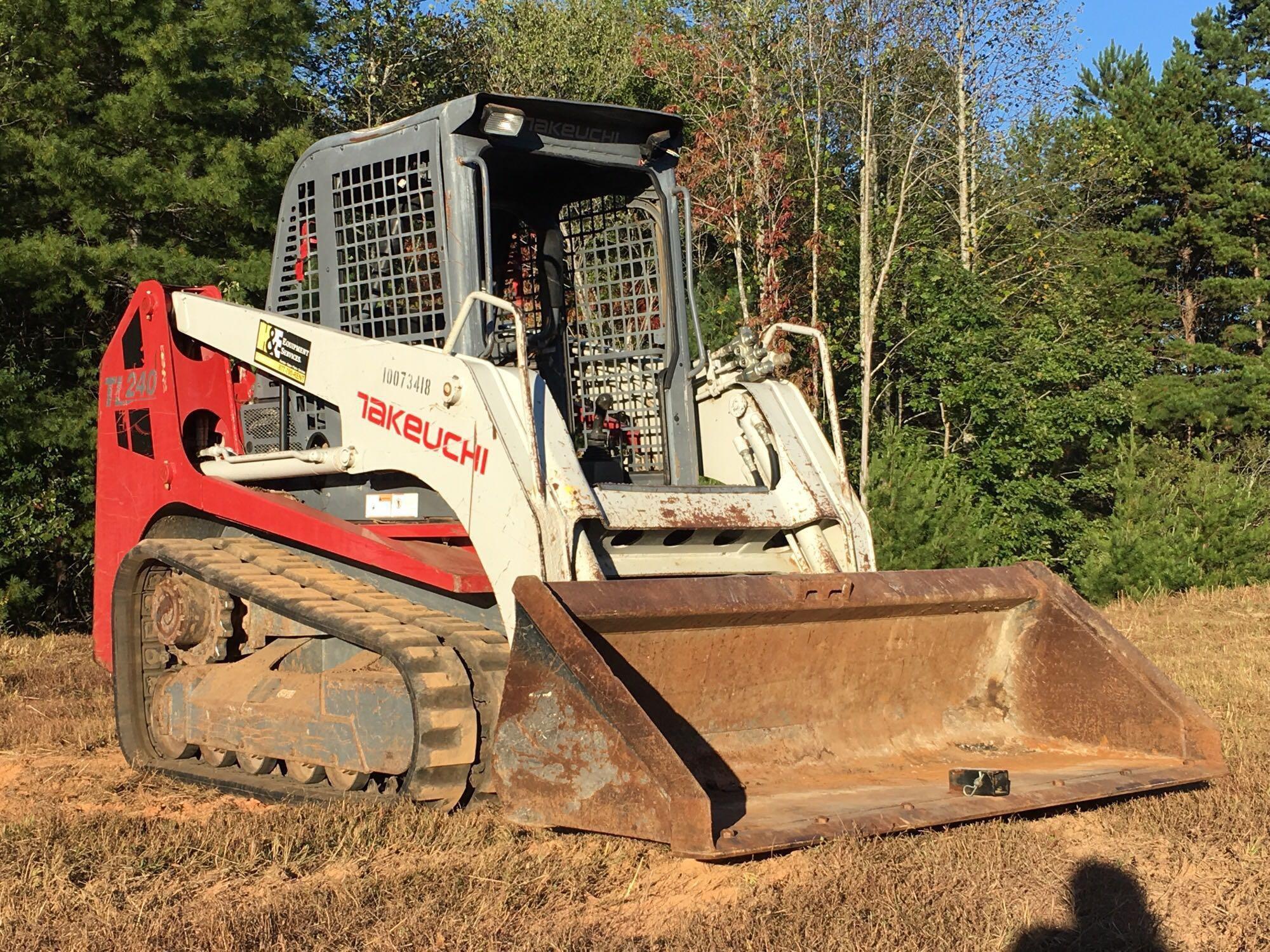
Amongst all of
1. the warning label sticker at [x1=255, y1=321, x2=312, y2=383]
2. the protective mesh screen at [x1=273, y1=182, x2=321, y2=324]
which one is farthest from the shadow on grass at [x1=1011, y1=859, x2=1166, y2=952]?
the protective mesh screen at [x1=273, y1=182, x2=321, y2=324]

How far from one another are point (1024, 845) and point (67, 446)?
31.7 feet

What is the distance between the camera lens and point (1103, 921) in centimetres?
386

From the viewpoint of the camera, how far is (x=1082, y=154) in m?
22.0

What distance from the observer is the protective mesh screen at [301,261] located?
636cm

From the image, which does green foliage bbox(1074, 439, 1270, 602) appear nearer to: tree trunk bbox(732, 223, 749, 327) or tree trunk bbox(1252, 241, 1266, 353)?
tree trunk bbox(732, 223, 749, 327)

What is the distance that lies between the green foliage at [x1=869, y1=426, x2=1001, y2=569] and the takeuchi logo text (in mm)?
7421

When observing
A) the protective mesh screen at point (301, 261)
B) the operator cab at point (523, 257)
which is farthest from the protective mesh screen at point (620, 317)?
the protective mesh screen at point (301, 261)

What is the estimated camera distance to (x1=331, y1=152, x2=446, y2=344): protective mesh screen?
581 centimetres

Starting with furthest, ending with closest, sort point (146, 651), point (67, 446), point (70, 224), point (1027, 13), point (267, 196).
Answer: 1. point (1027, 13)
2. point (267, 196)
3. point (70, 224)
4. point (67, 446)
5. point (146, 651)

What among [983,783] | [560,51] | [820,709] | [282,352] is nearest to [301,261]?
[282,352]

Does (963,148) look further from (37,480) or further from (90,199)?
(37,480)

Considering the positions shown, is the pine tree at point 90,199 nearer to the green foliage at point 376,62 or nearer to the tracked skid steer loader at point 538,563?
the green foliage at point 376,62

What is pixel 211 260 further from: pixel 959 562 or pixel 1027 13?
pixel 1027 13

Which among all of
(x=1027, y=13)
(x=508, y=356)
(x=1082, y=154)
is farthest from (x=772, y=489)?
(x=1082, y=154)
